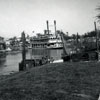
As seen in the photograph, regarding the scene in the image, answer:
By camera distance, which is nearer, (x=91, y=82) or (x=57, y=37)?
(x=91, y=82)

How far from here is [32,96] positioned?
7266mm

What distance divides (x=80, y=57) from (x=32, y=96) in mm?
16738

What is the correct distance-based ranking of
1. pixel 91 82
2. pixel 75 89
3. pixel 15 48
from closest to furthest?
1. pixel 75 89
2. pixel 91 82
3. pixel 15 48

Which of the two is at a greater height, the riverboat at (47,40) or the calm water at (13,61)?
the riverboat at (47,40)

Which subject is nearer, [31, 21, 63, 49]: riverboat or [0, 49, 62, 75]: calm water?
[0, 49, 62, 75]: calm water

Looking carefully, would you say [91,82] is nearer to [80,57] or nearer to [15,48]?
[80,57]

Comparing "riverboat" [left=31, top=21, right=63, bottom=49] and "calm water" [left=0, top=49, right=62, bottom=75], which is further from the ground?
"riverboat" [left=31, top=21, right=63, bottom=49]

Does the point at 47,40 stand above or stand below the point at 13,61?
above

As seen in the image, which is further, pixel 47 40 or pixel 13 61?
pixel 47 40

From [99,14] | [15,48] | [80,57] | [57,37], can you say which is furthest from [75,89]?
[15,48]

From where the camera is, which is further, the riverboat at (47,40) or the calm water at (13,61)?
the riverboat at (47,40)

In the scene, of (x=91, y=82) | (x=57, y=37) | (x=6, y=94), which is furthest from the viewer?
(x=57, y=37)

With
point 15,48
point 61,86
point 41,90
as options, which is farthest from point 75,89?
point 15,48

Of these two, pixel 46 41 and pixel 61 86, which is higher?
pixel 46 41
